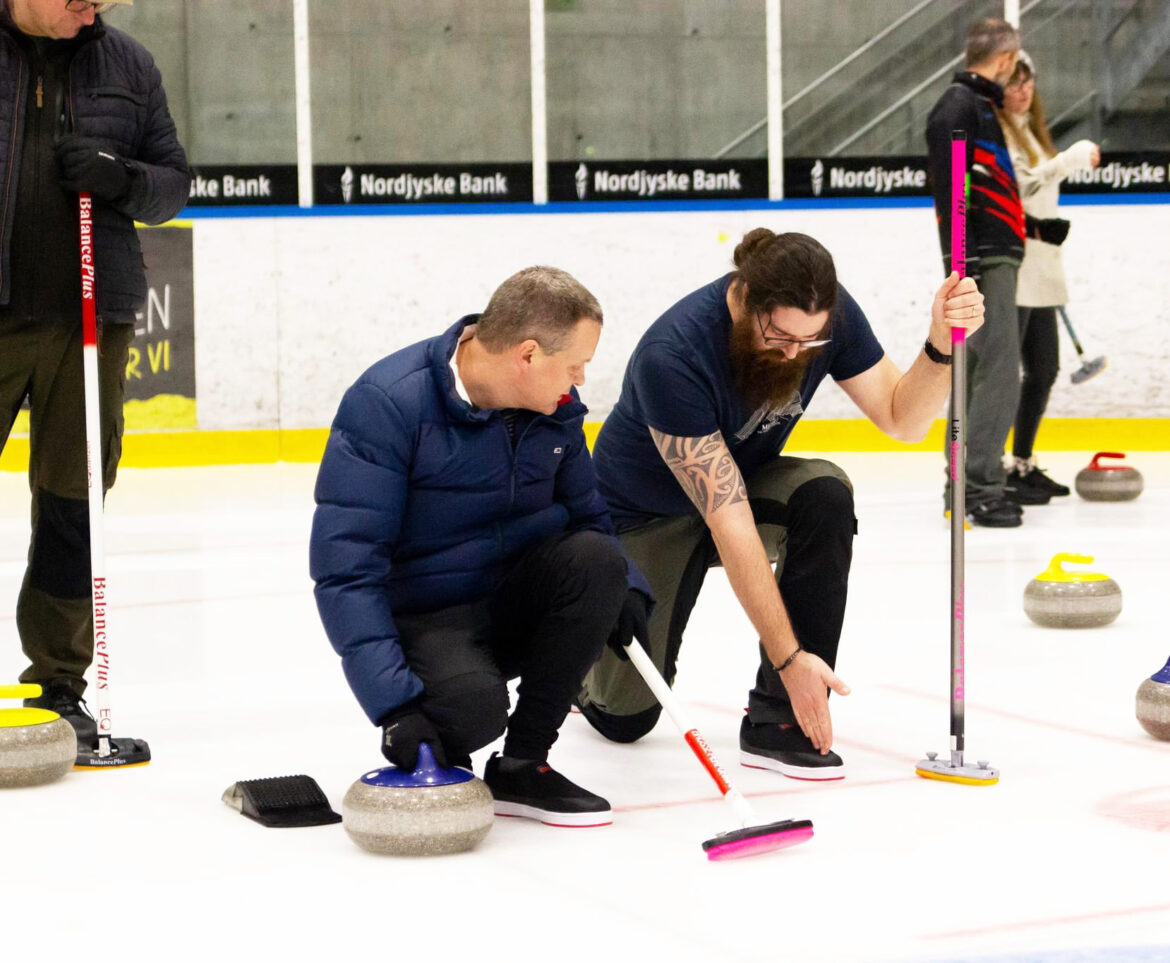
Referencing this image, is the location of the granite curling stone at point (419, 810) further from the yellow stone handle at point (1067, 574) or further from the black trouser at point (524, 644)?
the yellow stone handle at point (1067, 574)

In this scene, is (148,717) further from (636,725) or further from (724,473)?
(724,473)

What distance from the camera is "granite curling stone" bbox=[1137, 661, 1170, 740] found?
2.92m

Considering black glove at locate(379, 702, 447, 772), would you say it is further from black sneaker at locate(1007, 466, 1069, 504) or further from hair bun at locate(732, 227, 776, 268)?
black sneaker at locate(1007, 466, 1069, 504)

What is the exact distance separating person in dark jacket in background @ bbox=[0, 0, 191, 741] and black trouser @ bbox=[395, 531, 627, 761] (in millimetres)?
789

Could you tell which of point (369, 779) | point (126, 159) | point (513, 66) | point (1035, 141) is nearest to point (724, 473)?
point (369, 779)

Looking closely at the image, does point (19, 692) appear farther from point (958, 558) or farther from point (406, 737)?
point (958, 558)

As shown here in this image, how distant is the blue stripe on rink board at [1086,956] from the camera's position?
189 centimetres

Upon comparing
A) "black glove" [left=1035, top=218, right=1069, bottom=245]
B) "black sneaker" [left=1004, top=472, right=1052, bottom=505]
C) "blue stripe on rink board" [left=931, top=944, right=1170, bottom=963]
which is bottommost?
"blue stripe on rink board" [left=931, top=944, right=1170, bottom=963]

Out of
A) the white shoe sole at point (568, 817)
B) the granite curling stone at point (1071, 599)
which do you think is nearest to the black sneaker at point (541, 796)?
the white shoe sole at point (568, 817)

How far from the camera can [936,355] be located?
2.84 meters

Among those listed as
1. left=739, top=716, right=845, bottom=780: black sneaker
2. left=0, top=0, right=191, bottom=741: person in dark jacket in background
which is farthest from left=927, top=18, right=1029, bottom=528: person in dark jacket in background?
left=0, top=0, right=191, bottom=741: person in dark jacket in background

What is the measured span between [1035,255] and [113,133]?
3.96 metres

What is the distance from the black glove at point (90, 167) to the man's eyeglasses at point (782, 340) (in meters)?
1.06

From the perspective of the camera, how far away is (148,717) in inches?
129
